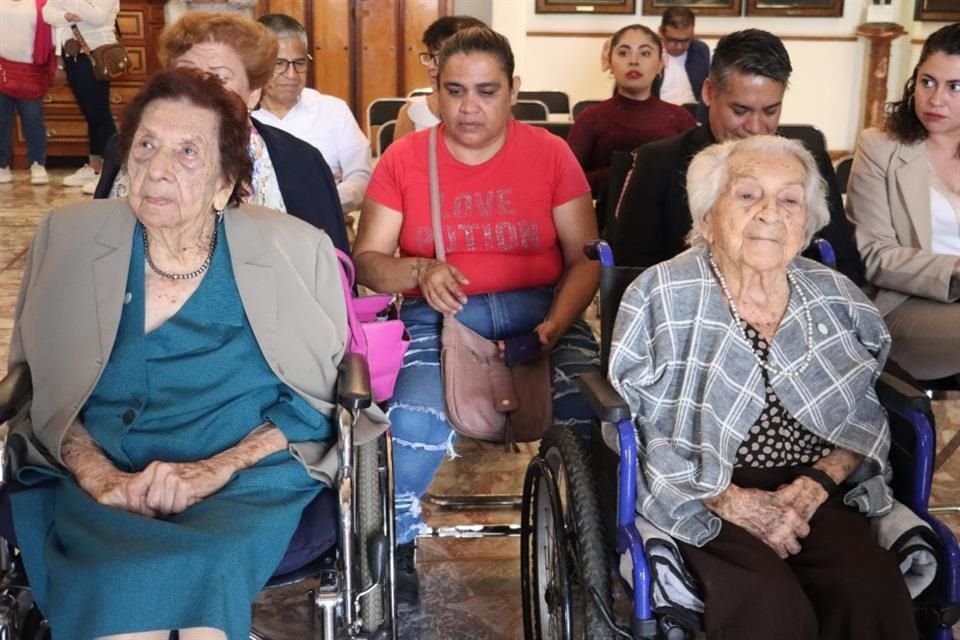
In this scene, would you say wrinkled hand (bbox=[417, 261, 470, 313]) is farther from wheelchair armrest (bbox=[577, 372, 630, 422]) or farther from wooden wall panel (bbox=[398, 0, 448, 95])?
wooden wall panel (bbox=[398, 0, 448, 95])

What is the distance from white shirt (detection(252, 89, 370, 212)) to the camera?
11.9 ft

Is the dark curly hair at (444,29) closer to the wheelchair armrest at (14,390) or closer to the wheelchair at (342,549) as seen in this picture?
the wheelchair at (342,549)

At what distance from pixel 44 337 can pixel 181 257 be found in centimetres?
27

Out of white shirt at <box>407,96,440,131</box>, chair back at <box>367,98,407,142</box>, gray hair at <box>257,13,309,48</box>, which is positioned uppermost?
gray hair at <box>257,13,309,48</box>

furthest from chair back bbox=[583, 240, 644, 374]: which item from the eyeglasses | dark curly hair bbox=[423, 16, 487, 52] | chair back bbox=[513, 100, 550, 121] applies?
chair back bbox=[513, 100, 550, 121]

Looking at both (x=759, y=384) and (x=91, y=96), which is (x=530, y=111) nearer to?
(x=759, y=384)

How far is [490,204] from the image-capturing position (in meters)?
2.71

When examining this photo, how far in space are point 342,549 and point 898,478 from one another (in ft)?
3.19

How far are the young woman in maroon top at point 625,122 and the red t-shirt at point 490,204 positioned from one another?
1376 millimetres

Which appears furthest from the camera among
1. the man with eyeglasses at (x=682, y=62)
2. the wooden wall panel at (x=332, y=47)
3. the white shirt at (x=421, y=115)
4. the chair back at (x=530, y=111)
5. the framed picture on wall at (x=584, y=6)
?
the wooden wall panel at (x=332, y=47)

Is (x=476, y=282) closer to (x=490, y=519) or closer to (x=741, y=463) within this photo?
(x=490, y=519)

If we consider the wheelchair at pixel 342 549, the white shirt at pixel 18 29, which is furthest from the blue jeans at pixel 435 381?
the white shirt at pixel 18 29

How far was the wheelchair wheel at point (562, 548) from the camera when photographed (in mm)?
1889

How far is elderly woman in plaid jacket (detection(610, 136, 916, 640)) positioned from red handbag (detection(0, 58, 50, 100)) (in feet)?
23.9
